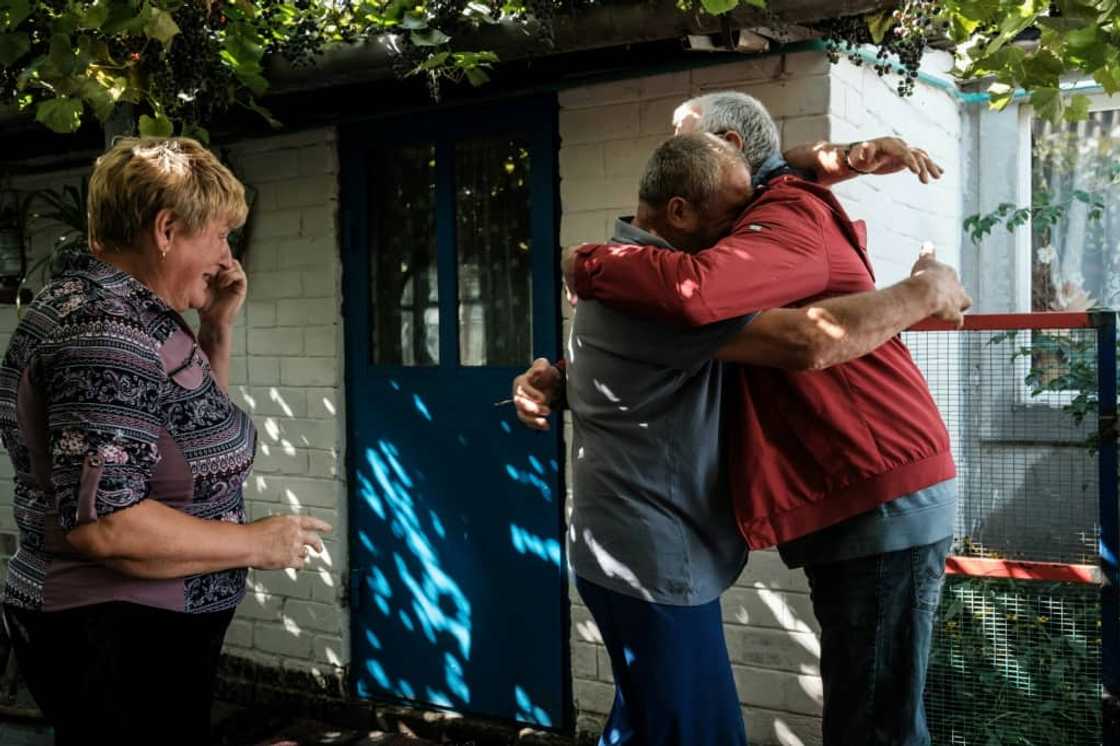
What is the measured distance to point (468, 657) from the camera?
13.8 feet

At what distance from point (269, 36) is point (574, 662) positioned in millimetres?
2614

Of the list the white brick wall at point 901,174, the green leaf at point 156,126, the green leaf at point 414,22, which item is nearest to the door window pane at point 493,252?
the green leaf at point 414,22

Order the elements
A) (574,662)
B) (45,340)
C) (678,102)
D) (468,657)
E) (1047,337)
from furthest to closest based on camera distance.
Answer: (468,657) → (574,662) → (678,102) → (1047,337) → (45,340)

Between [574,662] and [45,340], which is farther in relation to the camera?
[574,662]

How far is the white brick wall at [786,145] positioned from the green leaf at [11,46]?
1.82 metres

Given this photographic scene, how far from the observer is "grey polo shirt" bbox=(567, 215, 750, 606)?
2055 millimetres

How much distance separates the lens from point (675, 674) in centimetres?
205

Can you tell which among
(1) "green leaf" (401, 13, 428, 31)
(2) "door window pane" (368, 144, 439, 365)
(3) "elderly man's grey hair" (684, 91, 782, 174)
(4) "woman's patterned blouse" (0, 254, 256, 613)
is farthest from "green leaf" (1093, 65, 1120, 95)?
(2) "door window pane" (368, 144, 439, 365)

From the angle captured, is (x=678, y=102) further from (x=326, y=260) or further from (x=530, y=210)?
(x=326, y=260)

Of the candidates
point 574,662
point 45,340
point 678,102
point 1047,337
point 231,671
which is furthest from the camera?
point 231,671

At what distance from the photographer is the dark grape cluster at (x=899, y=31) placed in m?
3.13

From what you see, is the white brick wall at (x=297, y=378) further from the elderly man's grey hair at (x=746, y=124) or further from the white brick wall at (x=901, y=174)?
the elderly man's grey hair at (x=746, y=124)

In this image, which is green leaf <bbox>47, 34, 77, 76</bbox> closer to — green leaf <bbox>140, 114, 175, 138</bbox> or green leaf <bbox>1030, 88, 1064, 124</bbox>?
green leaf <bbox>140, 114, 175, 138</bbox>

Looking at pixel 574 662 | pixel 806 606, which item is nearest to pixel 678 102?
pixel 806 606
